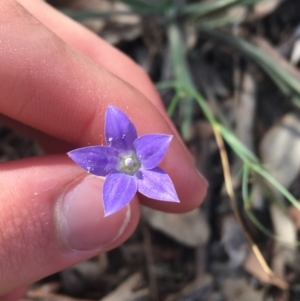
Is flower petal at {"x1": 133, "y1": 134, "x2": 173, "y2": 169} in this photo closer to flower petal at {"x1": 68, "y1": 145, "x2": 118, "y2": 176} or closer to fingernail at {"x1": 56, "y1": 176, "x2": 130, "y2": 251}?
flower petal at {"x1": 68, "y1": 145, "x2": 118, "y2": 176}

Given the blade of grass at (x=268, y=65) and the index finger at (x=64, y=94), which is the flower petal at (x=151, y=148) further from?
the blade of grass at (x=268, y=65)

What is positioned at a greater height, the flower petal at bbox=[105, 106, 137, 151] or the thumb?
the flower petal at bbox=[105, 106, 137, 151]

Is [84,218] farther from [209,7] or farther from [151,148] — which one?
[209,7]

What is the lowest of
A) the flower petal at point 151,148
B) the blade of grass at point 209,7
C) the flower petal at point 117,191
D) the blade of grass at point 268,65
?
the flower petal at point 117,191

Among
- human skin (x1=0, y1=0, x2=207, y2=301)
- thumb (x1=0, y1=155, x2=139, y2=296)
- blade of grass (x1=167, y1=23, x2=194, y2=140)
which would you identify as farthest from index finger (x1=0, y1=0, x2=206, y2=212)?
blade of grass (x1=167, y1=23, x2=194, y2=140)

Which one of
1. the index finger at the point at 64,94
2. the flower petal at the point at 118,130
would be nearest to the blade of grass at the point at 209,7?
the index finger at the point at 64,94

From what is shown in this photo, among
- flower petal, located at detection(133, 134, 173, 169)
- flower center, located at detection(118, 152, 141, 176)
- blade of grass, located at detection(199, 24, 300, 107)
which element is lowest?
flower center, located at detection(118, 152, 141, 176)
